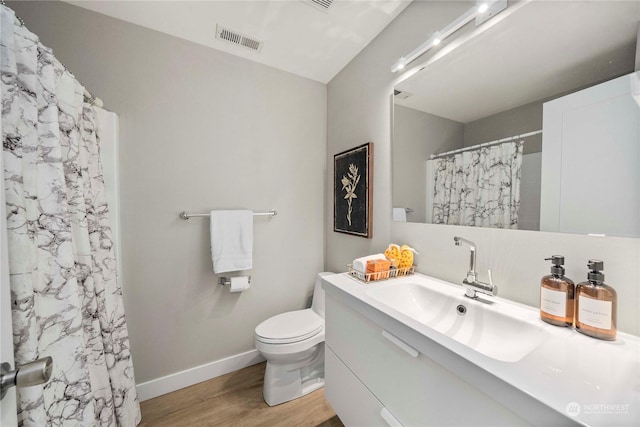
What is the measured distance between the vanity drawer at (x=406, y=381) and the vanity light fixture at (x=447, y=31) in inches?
52.1

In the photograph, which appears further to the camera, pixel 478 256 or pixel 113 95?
pixel 113 95

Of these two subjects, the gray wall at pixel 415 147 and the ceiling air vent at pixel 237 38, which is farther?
the ceiling air vent at pixel 237 38

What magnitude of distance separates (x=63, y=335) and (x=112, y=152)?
1048mm

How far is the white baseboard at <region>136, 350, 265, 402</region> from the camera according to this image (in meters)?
1.56

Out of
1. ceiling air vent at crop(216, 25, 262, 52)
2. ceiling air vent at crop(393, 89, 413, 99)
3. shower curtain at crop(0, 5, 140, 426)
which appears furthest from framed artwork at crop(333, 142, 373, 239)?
shower curtain at crop(0, 5, 140, 426)

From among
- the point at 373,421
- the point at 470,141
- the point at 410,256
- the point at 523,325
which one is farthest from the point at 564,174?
the point at 373,421

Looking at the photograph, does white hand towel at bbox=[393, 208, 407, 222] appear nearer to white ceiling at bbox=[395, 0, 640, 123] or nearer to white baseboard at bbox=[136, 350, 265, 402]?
white ceiling at bbox=[395, 0, 640, 123]

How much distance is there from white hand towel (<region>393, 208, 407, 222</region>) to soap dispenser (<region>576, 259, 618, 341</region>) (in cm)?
78

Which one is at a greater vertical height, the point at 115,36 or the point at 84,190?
the point at 115,36

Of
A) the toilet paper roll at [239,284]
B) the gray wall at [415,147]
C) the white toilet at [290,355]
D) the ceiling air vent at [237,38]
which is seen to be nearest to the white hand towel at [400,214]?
the gray wall at [415,147]

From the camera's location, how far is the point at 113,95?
1.46 m

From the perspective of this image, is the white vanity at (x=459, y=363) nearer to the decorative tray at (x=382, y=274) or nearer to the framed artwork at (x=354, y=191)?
the decorative tray at (x=382, y=274)

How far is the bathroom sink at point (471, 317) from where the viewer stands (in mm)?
746

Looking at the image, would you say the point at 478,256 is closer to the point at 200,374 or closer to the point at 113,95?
the point at 200,374
